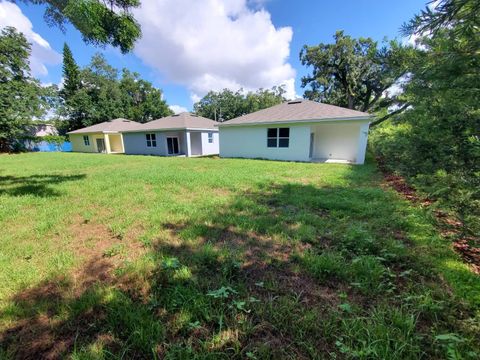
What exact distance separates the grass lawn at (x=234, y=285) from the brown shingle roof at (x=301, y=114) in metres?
8.28

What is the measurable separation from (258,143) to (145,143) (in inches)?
428

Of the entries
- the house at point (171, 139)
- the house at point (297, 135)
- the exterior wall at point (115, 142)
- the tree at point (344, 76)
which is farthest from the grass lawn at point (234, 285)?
the exterior wall at point (115, 142)

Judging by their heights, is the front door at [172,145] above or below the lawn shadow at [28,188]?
above

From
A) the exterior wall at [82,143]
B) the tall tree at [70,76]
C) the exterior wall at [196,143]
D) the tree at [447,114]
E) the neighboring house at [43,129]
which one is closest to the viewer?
the tree at [447,114]

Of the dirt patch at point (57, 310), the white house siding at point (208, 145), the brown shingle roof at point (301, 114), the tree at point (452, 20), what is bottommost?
the dirt patch at point (57, 310)

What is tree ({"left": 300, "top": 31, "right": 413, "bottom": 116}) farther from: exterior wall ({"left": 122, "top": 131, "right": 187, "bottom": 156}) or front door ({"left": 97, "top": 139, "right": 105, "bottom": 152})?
front door ({"left": 97, "top": 139, "right": 105, "bottom": 152})

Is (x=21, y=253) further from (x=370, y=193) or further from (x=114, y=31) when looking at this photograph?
(x=370, y=193)

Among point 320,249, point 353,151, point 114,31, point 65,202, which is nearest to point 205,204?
point 320,249

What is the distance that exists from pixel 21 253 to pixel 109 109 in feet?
118

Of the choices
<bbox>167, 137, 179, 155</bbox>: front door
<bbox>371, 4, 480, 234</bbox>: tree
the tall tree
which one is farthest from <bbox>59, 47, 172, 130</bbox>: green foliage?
<bbox>371, 4, 480, 234</bbox>: tree

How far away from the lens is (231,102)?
40.8 metres

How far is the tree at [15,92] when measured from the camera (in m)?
20.7

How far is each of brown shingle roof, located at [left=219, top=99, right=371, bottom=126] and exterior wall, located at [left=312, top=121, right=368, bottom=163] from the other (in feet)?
2.75

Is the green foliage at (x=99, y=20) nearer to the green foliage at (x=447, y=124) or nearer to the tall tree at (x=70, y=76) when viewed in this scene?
the green foliage at (x=447, y=124)
